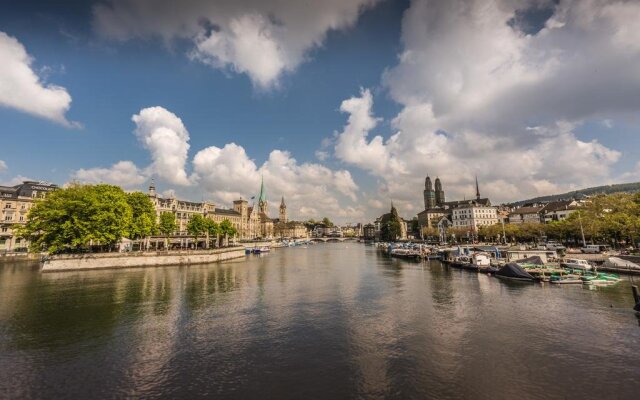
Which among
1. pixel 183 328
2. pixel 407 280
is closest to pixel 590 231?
pixel 407 280

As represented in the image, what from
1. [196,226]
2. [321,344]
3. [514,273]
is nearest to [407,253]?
[514,273]

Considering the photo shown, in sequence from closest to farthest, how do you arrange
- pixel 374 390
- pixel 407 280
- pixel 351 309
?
pixel 374 390
pixel 351 309
pixel 407 280

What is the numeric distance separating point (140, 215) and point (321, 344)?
77183 millimetres

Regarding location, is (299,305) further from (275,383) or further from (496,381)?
(496,381)

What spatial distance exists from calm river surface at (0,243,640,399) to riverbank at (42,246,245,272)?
2690 centimetres

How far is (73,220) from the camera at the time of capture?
2564 inches

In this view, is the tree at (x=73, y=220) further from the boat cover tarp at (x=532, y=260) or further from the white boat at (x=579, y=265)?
the white boat at (x=579, y=265)

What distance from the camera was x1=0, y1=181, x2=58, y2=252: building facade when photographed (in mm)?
98375

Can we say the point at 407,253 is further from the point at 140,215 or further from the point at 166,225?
the point at 140,215

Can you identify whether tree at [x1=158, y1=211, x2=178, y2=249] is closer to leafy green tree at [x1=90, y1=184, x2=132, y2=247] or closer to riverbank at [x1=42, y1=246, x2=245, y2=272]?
riverbank at [x1=42, y1=246, x2=245, y2=272]

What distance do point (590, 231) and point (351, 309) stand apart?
254 feet

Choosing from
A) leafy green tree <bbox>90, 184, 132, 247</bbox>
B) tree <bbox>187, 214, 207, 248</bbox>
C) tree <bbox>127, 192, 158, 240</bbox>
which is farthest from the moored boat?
tree <bbox>187, 214, 207, 248</bbox>

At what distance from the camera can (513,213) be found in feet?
519

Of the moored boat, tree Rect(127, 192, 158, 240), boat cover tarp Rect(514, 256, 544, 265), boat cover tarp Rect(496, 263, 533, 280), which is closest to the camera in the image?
the moored boat
